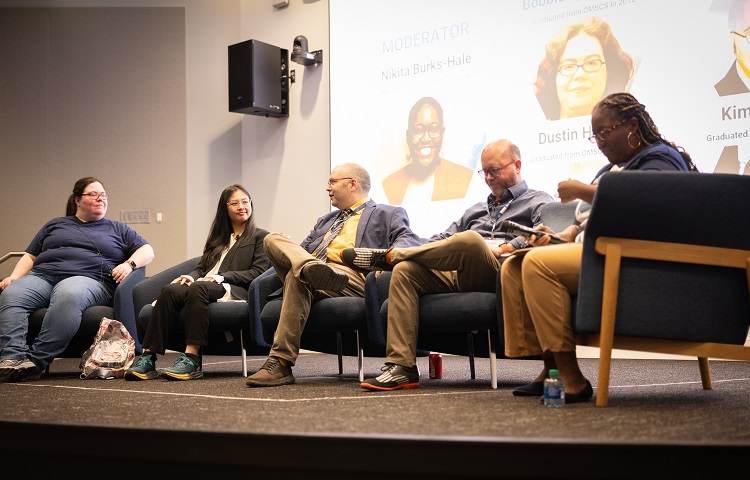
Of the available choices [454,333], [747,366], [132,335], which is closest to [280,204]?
[132,335]

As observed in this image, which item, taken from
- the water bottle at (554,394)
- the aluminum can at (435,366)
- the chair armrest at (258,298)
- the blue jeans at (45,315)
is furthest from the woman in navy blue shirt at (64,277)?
the water bottle at (554,394)

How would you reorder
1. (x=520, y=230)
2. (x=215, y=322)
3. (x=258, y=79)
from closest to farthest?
1. (x=520, y=230)
2. (x=215, y=322)
3. (x=258, y=79)

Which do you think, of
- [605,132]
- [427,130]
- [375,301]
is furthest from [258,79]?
[605,132]

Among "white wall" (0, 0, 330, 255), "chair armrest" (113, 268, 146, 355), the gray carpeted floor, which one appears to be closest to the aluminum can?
the gray carpeted floor

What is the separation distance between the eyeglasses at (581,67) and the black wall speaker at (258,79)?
2459mm

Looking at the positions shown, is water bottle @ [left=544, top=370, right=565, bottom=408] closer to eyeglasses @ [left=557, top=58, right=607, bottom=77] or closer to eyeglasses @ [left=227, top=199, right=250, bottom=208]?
eyeglasses @ [left=227, top=199, right=250, bottom=208]

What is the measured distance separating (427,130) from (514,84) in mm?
741

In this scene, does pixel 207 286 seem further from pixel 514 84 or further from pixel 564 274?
pixel 514 84

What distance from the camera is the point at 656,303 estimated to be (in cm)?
230

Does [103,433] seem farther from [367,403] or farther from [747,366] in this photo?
[747,366]

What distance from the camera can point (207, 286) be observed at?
3803mm

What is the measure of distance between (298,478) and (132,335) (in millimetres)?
2635

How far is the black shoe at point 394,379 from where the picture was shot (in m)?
2.94

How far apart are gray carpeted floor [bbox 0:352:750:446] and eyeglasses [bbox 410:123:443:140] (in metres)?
2.22
